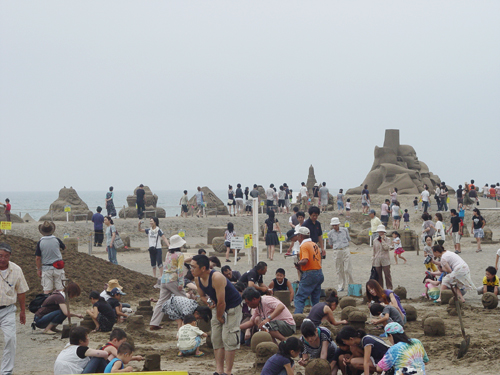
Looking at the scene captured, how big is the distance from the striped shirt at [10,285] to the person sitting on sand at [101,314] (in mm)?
2343

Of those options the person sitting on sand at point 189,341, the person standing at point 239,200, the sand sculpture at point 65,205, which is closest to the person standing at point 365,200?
the person standing at point 239,200

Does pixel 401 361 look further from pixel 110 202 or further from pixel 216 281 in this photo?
pixel 110 202

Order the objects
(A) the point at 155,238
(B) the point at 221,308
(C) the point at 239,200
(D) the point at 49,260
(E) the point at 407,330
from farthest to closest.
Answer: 1. (C) the point at 239,200
2. (A) the point at 155,238
3. (D) the point at 49,260
4. (E) the point at 407,330
5. (B) the point at 221,308

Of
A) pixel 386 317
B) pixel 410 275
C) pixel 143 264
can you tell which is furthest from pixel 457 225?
pixel 386 317

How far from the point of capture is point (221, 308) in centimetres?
679

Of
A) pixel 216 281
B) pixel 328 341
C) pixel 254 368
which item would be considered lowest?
pixel 254 368

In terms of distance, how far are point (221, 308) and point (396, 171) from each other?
39.6m

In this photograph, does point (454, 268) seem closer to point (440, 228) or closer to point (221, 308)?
point (221, 308)

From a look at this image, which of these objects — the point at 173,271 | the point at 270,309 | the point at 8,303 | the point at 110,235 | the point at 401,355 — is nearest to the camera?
the point at 401,355

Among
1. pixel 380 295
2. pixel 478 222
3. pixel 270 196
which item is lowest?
pixel 380 295

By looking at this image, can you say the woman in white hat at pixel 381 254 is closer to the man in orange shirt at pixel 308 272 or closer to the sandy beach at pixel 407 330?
the sandy beach at pixel 407 330

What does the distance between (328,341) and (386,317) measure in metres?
1.39

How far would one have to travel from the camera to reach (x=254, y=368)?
294 inches

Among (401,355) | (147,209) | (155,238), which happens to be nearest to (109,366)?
(401,355)
